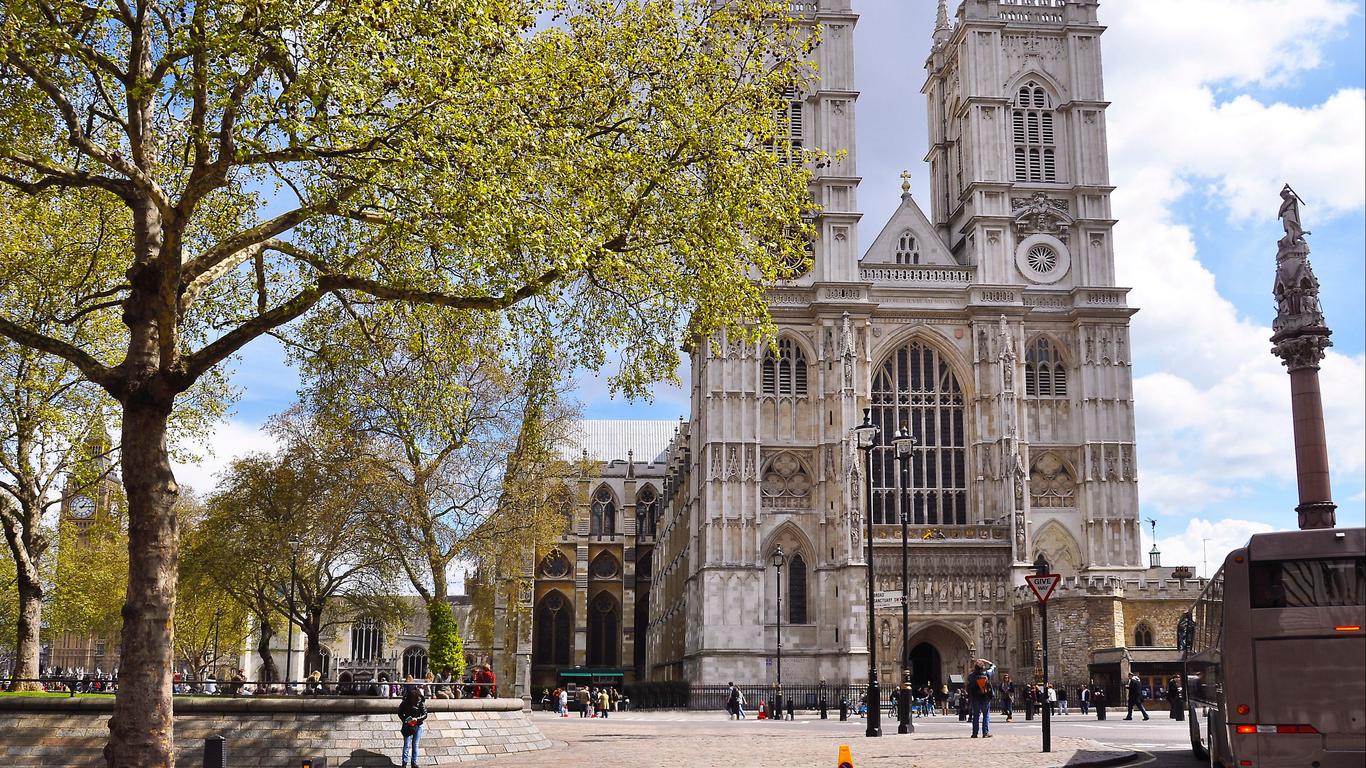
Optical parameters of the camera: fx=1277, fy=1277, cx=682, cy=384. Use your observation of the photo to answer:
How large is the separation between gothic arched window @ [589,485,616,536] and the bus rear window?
65.4 m

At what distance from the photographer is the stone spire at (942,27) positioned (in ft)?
200

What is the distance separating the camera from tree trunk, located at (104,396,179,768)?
46.3 feet

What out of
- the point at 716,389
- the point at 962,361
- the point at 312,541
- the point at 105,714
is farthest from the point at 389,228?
the point at 962,361

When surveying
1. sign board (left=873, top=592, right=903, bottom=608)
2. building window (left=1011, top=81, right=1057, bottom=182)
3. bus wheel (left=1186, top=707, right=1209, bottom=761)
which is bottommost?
bus wheel (left=1186, top=707, right=1209, bottom=761)

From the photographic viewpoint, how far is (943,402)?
5141 centimetres

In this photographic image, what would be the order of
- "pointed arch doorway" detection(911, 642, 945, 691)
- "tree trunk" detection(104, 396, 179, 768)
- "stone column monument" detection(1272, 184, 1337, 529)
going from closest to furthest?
"tree trunk" detection(104, 396, 179, 768)
"stone column monument" detection(1272, 184, 1337, 529)
"pointed arch doorway" detection(911, 642, 945, 691)

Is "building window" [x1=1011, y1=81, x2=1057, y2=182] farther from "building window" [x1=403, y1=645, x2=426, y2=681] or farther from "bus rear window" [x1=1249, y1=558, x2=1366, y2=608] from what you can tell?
"building window" [x1=403, y1=645, x2=426, y2=681]

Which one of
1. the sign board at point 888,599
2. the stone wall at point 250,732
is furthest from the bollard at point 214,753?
the sign board at point 888,599

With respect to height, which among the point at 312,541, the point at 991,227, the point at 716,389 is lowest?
the point at 312,541

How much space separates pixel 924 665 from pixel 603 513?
30.4 m

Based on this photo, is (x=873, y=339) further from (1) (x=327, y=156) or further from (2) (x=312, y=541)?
(1) (x=327, y=156)

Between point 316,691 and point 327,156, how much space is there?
10640mm

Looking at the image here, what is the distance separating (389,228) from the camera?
15.8m

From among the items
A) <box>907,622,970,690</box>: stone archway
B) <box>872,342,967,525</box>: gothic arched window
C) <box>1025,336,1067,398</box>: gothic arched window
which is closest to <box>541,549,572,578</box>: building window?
<box>872,342,967,525</box>: gothic arched window
